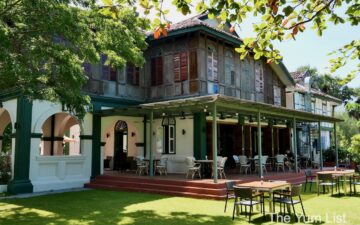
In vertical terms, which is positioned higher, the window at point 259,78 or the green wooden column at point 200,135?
the window at point 259,78

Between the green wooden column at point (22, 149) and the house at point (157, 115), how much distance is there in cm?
3

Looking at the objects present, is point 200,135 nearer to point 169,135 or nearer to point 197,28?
point 169,135

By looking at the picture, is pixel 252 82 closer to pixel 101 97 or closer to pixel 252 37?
pixel 101 97

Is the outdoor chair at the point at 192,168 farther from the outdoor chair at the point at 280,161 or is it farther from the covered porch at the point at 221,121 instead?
the outdoor chair at the point at 280,161

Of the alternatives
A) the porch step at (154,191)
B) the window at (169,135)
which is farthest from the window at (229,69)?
the porch step at (154,191)

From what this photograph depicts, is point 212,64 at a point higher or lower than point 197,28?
lower

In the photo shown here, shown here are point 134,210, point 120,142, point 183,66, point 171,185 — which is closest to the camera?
point 134,210

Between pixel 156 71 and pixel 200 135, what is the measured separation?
424cm

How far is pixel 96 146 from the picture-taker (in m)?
15.5

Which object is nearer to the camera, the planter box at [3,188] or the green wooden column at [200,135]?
the planter box at [3,188]

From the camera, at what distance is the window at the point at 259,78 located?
65.4 feet

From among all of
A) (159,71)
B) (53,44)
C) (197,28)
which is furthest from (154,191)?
(197,28)

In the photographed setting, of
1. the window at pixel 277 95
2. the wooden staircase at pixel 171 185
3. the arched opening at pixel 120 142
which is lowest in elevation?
the wooden staircase at pixel 171 185

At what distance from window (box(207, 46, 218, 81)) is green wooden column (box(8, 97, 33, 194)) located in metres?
7.81
